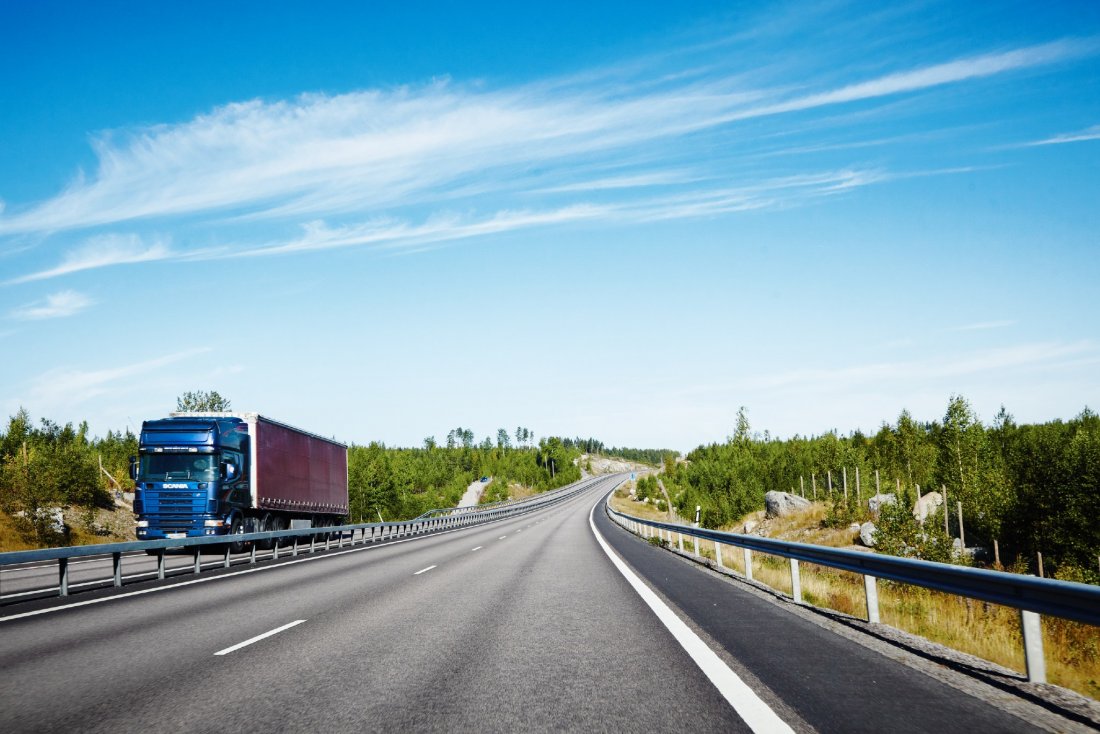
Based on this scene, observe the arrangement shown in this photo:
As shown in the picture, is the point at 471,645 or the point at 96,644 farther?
the point at 96,644

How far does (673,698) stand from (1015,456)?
67639mm

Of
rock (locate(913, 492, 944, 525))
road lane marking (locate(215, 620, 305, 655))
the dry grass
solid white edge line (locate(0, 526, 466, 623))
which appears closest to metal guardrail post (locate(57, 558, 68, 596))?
solid white edge line (locate(0, 526, 466, 623))

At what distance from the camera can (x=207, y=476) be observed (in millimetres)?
20625

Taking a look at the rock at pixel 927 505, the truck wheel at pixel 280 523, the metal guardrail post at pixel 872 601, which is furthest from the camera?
the rock at pixel 927 505

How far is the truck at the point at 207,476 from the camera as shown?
20.4 metres

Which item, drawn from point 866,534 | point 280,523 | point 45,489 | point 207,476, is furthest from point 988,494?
point 45,489

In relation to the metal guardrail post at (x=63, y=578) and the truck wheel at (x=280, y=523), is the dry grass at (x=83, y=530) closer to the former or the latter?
the truck wheel at (x=280, y=523)

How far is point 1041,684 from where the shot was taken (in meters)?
5.36

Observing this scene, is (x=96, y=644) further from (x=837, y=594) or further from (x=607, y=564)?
(x=607, y=564)

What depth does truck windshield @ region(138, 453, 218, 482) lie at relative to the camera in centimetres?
2066

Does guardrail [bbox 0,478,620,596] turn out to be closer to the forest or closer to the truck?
the truck

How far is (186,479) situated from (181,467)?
414mm

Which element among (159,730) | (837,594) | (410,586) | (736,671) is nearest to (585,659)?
(736,671)

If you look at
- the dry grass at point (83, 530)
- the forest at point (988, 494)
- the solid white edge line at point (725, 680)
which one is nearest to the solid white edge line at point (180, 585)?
the solid white edge line at point (725, 680)
